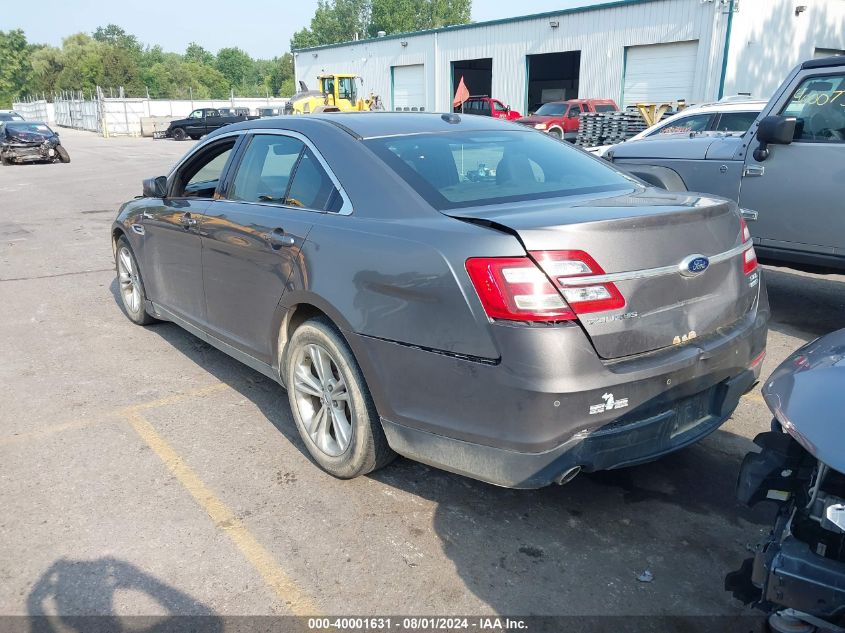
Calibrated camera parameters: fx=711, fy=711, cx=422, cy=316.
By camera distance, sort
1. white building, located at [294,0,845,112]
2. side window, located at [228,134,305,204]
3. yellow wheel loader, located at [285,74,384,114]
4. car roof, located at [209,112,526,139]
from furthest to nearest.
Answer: yellow wheel loader, located at [285,74,384,114] < white building, located at [294,0,845,112] < side window, located at [228,134,305,204] < car roof, located at [209,112,526,139]

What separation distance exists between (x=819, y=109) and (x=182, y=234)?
16.4 ft

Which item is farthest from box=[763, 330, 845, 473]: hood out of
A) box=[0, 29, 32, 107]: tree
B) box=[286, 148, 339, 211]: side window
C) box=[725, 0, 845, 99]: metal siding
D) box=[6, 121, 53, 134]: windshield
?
box=[0, 29, 32, 107]: tree

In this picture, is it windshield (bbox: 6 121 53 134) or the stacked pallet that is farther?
windshield (bbox: 6 121 53 134)

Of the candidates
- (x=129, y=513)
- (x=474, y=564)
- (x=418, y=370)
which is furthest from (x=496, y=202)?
(x=129, y=513)

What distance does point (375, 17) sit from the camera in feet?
344

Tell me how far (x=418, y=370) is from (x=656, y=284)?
1000 millimetres

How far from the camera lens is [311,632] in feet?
8.35

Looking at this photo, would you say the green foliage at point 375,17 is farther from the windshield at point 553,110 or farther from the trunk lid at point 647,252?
the trunk lid at point 647,252

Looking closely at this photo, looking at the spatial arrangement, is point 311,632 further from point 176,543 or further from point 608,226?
point 608,226

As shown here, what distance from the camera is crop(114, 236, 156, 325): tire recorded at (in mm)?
5836

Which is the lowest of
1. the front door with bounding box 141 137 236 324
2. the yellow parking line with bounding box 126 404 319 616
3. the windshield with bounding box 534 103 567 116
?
the yellow parking line with bounding box 126 404 319 616

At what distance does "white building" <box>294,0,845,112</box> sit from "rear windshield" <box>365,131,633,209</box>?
23.9m

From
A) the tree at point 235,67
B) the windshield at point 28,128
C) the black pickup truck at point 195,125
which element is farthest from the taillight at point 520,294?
the tree at point 235,67

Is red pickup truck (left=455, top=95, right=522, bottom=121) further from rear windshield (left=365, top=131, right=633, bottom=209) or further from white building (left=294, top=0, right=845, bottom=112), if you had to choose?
rear windshield (left=365, top=131, right=633, bottom=209)
